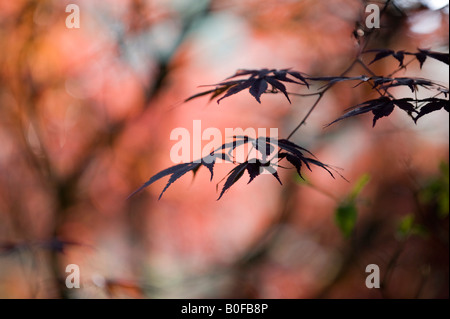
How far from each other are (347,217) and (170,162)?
6.14 ft

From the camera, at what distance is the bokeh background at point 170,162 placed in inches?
85.9

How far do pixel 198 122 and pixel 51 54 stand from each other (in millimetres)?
1033

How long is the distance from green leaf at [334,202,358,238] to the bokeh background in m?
1.01

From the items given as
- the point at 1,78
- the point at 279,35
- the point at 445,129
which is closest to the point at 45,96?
the point at 1,78

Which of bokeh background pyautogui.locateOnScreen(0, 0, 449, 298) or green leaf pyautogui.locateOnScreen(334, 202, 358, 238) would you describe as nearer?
green leaf pyautogui.locateOnScreen(334, 202, 358, 238)

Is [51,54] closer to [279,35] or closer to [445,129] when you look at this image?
[279,35]

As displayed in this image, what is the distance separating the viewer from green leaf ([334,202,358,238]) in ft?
3.22

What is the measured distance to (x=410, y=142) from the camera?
2.30 m

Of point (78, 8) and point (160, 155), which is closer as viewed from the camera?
point (78, 8)

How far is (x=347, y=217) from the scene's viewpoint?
3.23ft

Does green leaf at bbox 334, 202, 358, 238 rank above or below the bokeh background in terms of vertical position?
below

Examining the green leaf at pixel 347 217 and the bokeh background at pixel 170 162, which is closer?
the green leaf at pixel 347 217

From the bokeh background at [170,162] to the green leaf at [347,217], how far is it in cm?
101

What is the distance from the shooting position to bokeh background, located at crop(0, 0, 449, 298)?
2.18 meters
